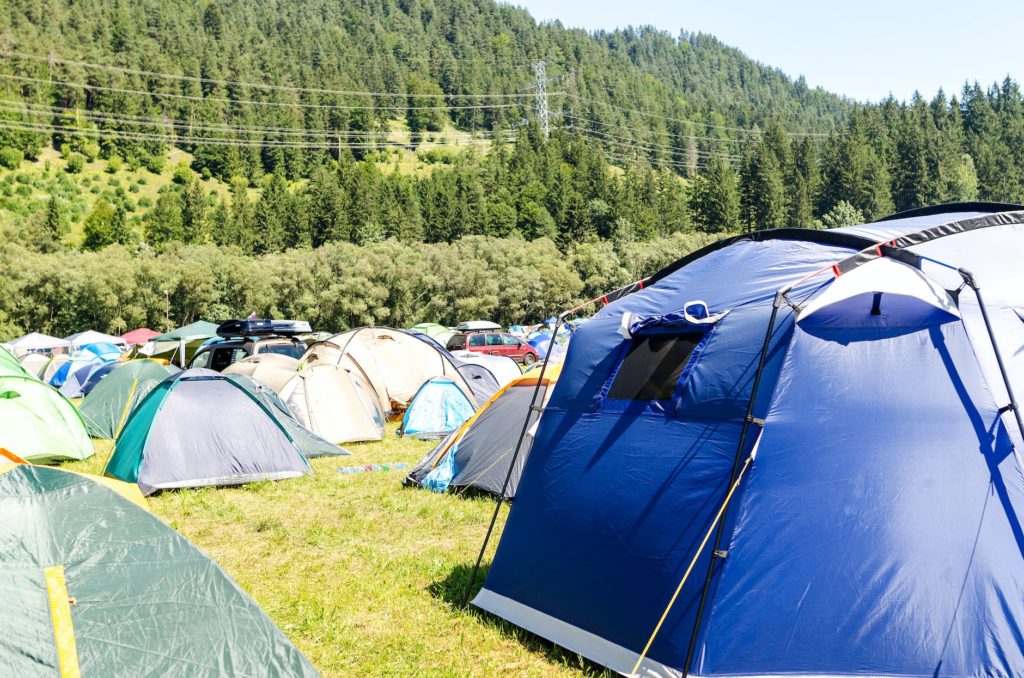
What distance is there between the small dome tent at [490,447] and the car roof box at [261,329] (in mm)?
9425

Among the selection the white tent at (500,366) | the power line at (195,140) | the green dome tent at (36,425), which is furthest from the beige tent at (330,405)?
the power line at (195,140)

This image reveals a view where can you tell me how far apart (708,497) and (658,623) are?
0.68 metres

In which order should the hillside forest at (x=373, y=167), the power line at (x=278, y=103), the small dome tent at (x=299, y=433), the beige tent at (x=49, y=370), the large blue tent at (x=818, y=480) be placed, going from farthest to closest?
the power line at (x=278, y=103) < the hillside forest at (x=373, y=167) < the beige tent at (x=49, y=370) < the small dome tent at (x=299, y=433) < the large blue tent at (x=818, y=480)

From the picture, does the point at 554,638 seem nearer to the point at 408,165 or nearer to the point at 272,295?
the point at 272,295

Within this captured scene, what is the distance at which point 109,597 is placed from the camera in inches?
134

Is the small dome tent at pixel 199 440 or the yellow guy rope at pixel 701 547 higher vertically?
the yellow guy rope at pixel 701 547

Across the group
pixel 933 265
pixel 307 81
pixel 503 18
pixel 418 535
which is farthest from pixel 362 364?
pixel 503 18

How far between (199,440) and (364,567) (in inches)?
156

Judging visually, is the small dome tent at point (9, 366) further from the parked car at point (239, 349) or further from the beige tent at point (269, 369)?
the parked car at point (239, 349)

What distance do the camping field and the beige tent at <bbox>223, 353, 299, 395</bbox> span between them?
9.41ft

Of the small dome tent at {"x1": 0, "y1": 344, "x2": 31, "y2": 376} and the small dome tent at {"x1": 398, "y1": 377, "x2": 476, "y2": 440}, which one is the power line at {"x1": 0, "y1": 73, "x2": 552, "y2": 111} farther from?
the small dome tent at {"x1": 398, "y1": 377, "x2": 476, "y2": 440}

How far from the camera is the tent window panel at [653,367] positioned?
441cm

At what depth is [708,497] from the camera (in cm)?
391

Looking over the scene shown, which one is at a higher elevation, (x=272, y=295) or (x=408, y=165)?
(x=408, y=165)
